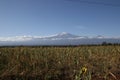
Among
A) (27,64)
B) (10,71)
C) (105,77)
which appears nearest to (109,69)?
(105,77)

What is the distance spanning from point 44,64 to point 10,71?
1.71m

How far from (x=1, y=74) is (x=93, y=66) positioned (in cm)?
377

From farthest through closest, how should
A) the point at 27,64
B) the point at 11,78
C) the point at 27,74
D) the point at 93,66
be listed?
the point at 93,66 < the point at 27,64 < the point at 27,74 < the point at 11,78

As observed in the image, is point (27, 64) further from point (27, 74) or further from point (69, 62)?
point (69, 62)

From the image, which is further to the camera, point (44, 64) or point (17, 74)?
point (44, 64)

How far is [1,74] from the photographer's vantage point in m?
7.64

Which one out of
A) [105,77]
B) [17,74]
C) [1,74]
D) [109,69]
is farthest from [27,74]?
[109,69]

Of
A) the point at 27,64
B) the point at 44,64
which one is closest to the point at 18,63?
the point at 27,64

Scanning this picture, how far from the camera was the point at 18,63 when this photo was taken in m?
9.20

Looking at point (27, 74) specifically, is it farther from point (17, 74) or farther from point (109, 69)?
point (109, 69)

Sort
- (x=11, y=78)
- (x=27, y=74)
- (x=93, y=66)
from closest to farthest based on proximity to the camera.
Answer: (x=11, y=78)
(x=27, y=74)
(x=93, y=66)

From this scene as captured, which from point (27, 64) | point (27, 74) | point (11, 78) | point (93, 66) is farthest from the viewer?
point (93, 66)

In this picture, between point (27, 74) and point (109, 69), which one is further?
point (109, 69)

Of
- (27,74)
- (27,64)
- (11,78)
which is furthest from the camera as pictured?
(27,64)
